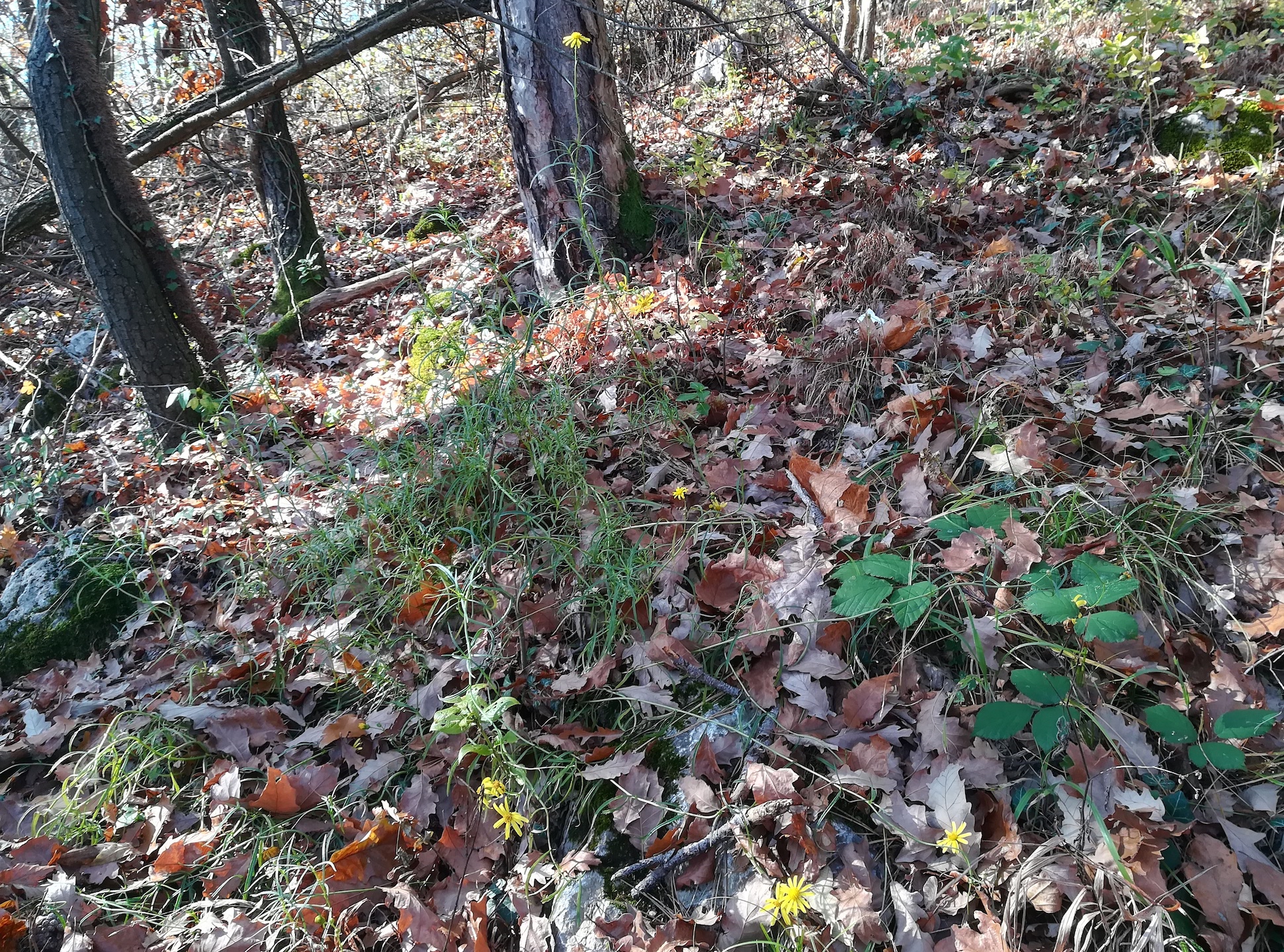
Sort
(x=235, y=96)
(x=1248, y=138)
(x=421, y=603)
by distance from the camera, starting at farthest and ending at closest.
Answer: (x=235, y=96), (x=1248, y=138), (x=421, y=603)

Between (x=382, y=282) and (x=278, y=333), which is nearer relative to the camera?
(x=278, y=333)

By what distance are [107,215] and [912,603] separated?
4.60 metres

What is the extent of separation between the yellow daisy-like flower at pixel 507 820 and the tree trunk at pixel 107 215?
285 cm

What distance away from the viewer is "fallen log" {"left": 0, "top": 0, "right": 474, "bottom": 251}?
4.35 metres

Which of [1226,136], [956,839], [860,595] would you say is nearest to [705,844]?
[956,839]

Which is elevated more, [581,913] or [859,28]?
[859,28]

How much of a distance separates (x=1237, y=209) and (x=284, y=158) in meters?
5.93

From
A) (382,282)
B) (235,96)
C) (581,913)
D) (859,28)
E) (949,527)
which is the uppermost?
(235,96)

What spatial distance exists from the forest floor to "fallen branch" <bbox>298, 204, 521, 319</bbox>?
4.86ft

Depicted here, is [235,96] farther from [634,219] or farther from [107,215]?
[634,219]

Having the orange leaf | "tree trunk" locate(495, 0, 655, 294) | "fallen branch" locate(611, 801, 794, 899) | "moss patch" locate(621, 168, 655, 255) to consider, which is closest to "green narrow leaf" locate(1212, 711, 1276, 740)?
"fallen branch" locate(611, 801, 794, 899)

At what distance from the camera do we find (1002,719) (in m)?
1.54

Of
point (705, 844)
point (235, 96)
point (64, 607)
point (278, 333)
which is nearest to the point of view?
point (705, 844)

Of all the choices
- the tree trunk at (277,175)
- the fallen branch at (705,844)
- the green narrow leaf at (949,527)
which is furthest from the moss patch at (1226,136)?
the tree trunk at (277,175)
